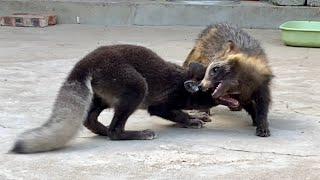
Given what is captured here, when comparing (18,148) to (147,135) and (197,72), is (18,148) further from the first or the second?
(197,72)

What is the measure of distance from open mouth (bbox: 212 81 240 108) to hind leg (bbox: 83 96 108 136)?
0.68 metres

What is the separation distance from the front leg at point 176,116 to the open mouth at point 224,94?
253mm

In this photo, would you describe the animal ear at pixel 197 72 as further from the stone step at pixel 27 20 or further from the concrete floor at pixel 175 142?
the stone step at pixel 27 20

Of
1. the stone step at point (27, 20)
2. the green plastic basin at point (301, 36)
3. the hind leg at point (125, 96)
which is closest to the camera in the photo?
the hind leg at point (125, 96)

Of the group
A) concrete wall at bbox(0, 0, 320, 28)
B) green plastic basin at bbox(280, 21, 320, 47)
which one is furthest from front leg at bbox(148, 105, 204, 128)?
concrete wall at bbox(0, 0, 320, 28)

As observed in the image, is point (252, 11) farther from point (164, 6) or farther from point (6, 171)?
point (6, 171)

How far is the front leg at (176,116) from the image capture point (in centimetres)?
438

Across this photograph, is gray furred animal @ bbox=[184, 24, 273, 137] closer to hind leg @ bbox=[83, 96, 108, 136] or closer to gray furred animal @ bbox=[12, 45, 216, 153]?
gray furred animal @ bbox=[12, 45, 216, 153]

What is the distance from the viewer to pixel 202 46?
4.96 m

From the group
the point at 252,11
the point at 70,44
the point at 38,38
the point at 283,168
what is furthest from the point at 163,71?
the point at 252,11

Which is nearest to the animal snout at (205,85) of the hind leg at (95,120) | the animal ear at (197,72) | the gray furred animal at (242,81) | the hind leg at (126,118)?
the gray furred animal at (242,81)

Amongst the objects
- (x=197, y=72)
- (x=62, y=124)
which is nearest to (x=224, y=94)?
(x=197, y=72)

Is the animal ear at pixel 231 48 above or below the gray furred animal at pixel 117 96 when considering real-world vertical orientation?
above

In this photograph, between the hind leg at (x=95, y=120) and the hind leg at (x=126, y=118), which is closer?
the hind leg at (x=126, y=118)
